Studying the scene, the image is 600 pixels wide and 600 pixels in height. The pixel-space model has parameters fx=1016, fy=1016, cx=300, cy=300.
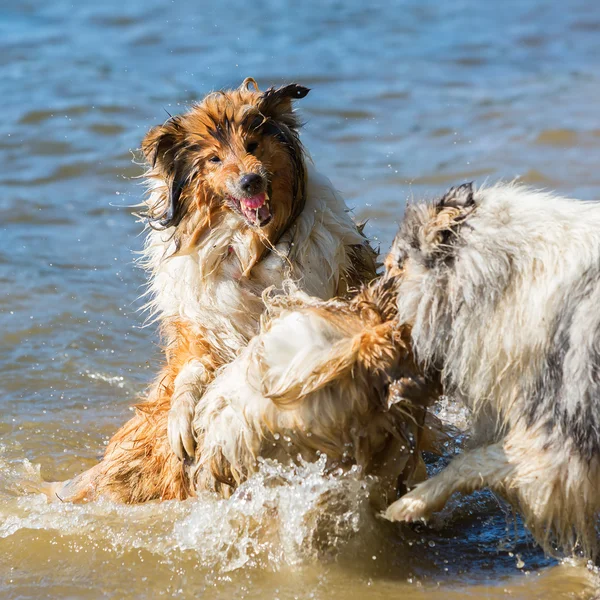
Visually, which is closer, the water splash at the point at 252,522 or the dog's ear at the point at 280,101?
the water splash at the point at 252,522

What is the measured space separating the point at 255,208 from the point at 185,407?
0.91 meters

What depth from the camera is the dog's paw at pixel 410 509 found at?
139 inches

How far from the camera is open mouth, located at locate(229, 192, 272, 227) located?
14.4 ft

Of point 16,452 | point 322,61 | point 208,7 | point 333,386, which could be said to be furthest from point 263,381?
point 208,7

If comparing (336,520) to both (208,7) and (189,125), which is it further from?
(208,7)

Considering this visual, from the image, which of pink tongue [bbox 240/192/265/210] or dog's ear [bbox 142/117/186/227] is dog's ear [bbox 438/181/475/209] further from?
dog's ear [bbox 142/117/186/227]

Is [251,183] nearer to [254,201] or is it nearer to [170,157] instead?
[254,201]

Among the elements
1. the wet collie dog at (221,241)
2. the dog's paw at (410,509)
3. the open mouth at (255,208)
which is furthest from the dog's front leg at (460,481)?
the open mouth at (255,208)

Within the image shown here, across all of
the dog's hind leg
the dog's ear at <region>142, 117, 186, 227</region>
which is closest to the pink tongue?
the dog's ear at <region>142, 117, 186, 227</region>

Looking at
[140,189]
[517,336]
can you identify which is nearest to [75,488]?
[517,336]

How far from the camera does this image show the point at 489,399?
349 centimetres

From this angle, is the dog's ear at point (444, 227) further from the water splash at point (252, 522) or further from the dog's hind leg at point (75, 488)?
the dog's hind leg at point (75, 488)

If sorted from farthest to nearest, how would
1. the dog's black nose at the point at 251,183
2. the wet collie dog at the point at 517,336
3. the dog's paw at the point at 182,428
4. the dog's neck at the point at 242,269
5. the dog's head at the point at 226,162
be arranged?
the dog's neck at the point at 242,269 → the dog's head at the point at 226,162 → the dog's black nose at the point at 251,183 → the dog's paw at the point at 182,428 → the wet collie dog at the point at 517,336

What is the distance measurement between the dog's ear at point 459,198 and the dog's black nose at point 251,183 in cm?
102
